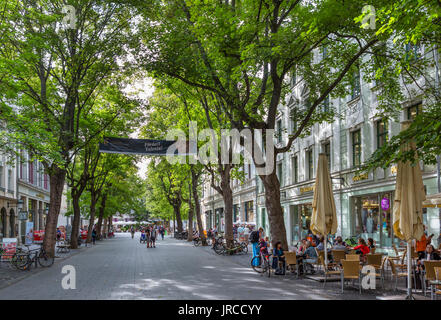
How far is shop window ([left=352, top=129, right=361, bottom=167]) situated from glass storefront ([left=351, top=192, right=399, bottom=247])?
6.45 feet

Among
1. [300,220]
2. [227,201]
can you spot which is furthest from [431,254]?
[300,220]

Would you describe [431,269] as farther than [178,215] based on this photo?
No

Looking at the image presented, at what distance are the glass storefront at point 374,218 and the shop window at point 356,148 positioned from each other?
197 centimetres

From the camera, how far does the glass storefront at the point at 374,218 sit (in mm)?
22261

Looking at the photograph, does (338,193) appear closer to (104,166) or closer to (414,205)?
(414,205)

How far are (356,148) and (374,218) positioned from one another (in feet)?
13.2

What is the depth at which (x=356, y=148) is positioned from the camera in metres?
25.5

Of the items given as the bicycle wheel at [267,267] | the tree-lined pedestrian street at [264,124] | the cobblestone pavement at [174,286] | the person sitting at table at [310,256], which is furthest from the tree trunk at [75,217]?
the person sitting at table at [310,256]

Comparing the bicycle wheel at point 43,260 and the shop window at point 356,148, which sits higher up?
the shop window at point 356,148

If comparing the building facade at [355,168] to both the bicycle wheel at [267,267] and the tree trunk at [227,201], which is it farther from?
the bicycle wheel at [267,267]

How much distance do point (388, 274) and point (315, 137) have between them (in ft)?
52.0

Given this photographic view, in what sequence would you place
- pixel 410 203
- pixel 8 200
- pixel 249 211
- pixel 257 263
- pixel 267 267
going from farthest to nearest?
pixel 249 211 → pixel 8 200 → pixel 257 263 → pixel 267 267 → pixel 410 203

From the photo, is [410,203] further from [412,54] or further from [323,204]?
[412,54]
